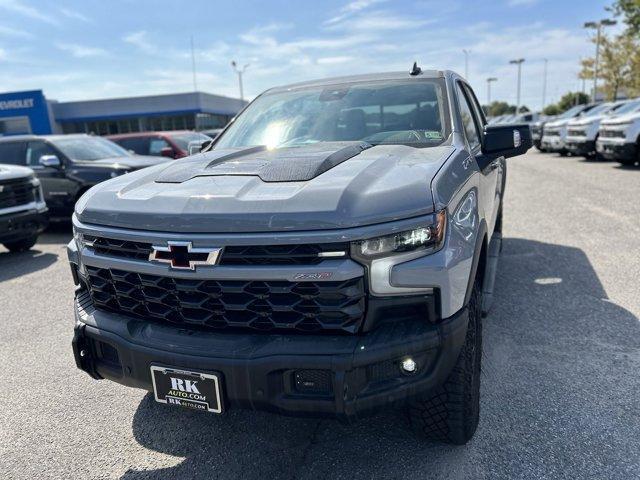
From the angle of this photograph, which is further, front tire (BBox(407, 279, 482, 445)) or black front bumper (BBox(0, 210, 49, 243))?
black front bumper (BBox(0, 210, 49, 243))

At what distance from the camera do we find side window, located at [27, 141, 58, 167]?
8.92 m

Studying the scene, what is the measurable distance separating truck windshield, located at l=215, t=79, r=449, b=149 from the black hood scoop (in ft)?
0.82

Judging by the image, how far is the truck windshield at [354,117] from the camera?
10.3ft

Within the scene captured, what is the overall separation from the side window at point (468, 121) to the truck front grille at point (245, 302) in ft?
5.55

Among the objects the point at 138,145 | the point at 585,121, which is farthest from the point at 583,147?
the point at 138,145

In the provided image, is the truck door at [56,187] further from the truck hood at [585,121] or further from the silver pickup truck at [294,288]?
the truck hood at [585,121]

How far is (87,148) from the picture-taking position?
9.25 metres

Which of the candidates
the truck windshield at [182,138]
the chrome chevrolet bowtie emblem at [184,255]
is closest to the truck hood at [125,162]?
the truck windshield at [182,138]

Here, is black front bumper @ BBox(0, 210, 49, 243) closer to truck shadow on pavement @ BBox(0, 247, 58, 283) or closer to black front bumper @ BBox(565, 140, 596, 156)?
truck shadow on pavement @ BBox(0, 247, 58, 283)

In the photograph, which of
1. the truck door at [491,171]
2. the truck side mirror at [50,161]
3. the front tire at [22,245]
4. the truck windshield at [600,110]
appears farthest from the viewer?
the truck windshield at [600,110]

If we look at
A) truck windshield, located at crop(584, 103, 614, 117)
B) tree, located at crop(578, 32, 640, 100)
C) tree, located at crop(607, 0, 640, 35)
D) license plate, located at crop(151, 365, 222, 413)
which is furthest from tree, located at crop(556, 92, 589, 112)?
license plate, located at crop(151, 365, 222, 413)

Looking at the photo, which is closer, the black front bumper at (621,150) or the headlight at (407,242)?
the headlight at (407,242)

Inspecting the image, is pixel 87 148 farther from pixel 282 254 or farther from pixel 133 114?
pixel 133 114

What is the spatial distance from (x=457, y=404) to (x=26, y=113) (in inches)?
1720
